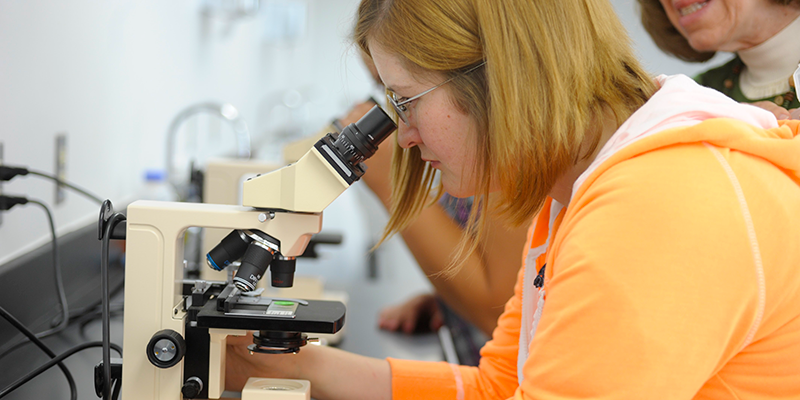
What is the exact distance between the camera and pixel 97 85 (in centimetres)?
151

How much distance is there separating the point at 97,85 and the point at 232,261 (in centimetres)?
98

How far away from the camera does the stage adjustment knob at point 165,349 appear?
0.73 metres

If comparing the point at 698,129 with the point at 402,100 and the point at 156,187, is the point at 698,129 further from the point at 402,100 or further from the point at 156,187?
the point at 156,187

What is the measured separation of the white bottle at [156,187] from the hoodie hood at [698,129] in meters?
1.45

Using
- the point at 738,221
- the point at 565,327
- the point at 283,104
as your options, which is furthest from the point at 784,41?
the point at 283,104

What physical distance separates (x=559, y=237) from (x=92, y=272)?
111 cm

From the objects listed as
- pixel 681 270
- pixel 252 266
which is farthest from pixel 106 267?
pixel 681 270

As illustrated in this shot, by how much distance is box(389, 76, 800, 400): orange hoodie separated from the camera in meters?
0.55

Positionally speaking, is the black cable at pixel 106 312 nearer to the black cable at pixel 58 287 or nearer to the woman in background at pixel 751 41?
the black cable at pixel 58 287

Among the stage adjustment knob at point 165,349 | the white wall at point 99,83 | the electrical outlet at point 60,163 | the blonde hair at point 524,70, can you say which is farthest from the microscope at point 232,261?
the electrical outlet at point 60,163

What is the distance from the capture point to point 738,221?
57 centimetres

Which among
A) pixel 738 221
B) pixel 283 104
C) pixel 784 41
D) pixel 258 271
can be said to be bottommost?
pixel 283 104

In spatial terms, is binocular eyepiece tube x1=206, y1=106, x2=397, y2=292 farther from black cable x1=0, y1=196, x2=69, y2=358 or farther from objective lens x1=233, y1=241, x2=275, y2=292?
black cable x1=0, y1=196, x2=69, y2=358

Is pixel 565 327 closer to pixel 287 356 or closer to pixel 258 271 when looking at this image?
pixel 258 271
